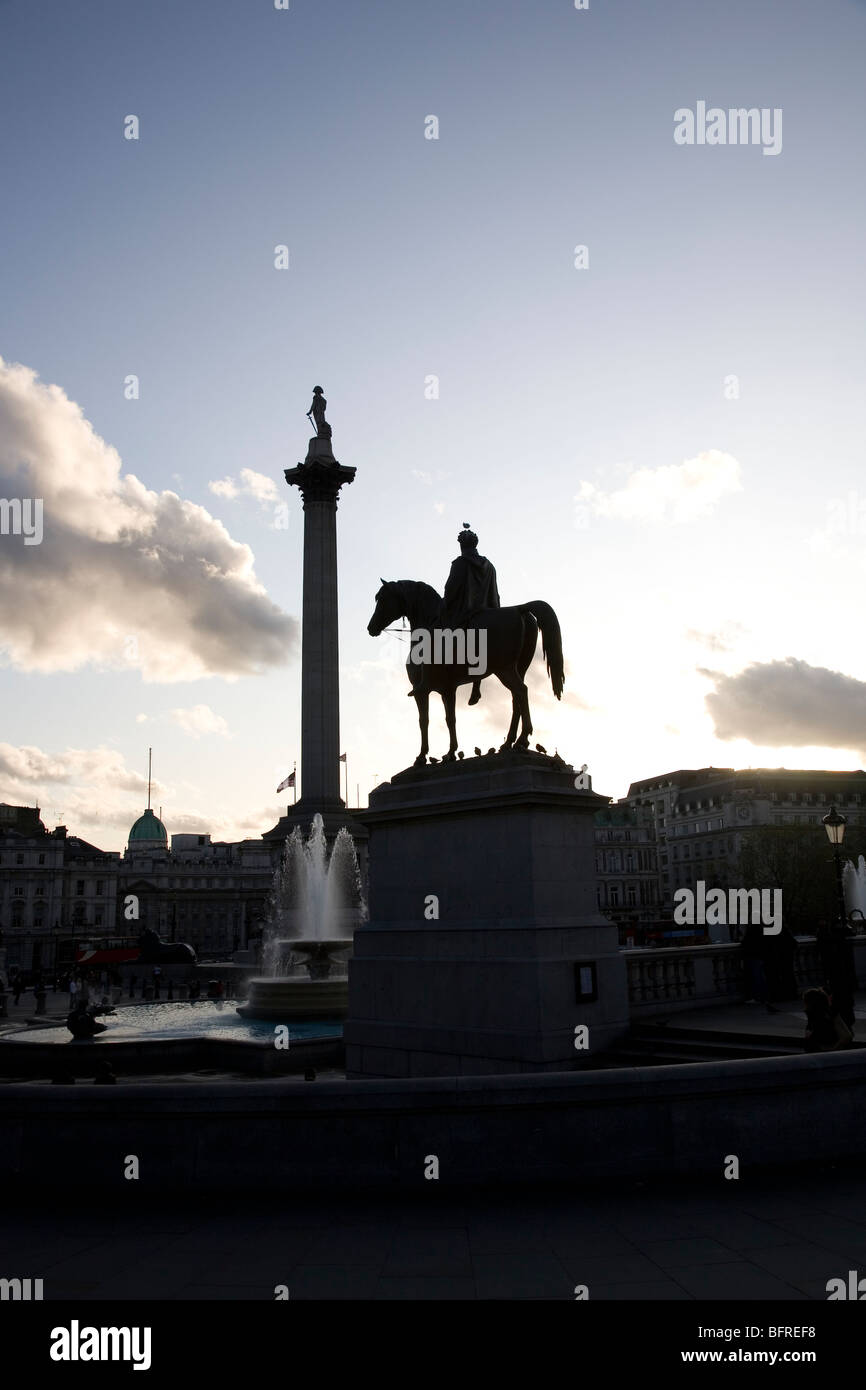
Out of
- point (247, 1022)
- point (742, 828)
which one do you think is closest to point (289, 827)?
point (247, 1022)

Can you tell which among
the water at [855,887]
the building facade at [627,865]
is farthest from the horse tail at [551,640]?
the building facade at [627,865]

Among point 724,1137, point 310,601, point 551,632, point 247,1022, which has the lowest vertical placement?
point 247,1022

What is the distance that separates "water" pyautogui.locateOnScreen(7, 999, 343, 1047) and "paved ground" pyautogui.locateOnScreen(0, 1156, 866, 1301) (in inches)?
422

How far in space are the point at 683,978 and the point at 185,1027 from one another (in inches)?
594

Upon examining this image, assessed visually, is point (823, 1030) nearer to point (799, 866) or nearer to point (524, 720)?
point (524, 720)

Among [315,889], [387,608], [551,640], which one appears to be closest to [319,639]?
[315,889]

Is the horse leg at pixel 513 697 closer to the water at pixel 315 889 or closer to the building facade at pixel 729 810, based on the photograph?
the water at pixel 315 889

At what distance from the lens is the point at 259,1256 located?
277 inches

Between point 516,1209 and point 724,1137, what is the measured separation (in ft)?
6.88

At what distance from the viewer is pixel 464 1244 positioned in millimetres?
7238

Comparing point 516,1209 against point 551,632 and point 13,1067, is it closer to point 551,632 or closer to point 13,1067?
point 551,632

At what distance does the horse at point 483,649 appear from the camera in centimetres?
1542

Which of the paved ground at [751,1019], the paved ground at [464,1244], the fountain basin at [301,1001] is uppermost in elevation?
the paved ground at [751,1019]

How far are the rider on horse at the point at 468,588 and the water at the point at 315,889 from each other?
131ft
